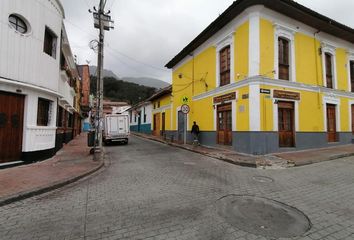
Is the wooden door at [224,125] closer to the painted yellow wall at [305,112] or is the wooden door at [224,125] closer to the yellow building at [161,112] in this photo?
the painted yellow wall at [305,112]

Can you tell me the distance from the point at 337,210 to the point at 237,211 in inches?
79.1

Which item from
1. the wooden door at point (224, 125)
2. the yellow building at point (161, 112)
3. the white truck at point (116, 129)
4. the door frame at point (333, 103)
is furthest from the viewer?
the yellow building at point (161, 112)

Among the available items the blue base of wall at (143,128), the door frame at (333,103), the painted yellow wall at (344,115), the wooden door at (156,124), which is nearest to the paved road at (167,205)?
the door frame at (333,103)

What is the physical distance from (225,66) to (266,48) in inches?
105

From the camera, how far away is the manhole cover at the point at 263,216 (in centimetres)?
331

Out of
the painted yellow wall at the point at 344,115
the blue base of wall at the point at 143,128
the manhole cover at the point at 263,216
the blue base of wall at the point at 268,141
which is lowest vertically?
the manhole cover at the point at 263,216

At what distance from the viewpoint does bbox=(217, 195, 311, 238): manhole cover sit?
10.9ft

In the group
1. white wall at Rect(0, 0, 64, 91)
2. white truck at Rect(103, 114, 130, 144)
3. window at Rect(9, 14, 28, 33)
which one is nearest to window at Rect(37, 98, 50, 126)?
white wall at Rect(0, 0, 64, 91)

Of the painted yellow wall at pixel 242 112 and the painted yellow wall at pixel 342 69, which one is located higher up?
the painted yellow wall at pixel 342 69

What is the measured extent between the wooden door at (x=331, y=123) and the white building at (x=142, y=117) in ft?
62.9

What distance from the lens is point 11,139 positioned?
739 centimetres

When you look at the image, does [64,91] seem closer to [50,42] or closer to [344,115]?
[50,42]

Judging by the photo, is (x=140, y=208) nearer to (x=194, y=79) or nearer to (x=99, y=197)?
(x=99, y=197)

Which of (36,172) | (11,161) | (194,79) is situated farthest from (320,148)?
(11,161)
